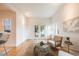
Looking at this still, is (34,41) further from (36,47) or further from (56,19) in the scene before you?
(56,19)

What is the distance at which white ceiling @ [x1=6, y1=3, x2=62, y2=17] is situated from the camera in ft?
7.20

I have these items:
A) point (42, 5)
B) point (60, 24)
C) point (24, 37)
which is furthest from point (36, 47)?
point (42, 5)

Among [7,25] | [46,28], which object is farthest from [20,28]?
[46,28]

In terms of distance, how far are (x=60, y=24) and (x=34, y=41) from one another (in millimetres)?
639

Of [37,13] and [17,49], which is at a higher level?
[37,13]

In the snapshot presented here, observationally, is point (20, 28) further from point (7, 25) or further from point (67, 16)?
point (67, 16)

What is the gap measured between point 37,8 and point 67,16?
617mm

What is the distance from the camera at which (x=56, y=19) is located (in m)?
2.30

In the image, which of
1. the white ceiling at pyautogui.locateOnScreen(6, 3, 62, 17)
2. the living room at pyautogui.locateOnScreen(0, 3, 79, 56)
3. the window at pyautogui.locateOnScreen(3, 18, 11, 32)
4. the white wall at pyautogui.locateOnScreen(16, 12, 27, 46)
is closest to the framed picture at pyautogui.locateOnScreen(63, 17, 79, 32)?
the living room at pyautogui.locateOnScreen(0, 3, 79, 56)

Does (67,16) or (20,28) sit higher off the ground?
(67,16)

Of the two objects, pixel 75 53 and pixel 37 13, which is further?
pixel 37 13

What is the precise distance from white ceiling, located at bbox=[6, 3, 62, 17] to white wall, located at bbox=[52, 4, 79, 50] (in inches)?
4.6

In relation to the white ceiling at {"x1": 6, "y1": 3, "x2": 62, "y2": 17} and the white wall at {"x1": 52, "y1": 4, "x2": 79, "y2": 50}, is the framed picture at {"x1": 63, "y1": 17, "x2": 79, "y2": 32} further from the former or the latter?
the white ceiling at {"x1": 6, "y1": 3, "x2": 62, "y2": 17}

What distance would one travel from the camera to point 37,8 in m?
2.23
